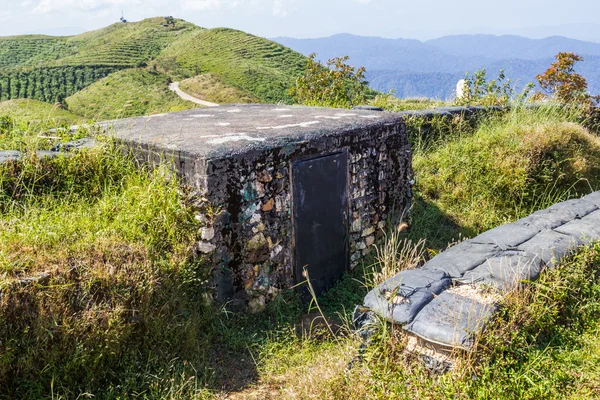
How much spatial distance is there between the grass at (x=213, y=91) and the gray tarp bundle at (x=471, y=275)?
115 ft

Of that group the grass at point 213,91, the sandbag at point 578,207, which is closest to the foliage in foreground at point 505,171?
the sandbag at point 578,207

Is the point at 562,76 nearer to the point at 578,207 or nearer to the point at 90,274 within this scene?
the point at 578,207

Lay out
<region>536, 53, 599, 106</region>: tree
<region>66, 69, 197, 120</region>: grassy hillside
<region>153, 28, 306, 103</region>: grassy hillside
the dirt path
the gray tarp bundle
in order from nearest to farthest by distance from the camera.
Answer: the gray tarp bundle < <region>536, 53, 599, 106</region>: tree < <region>66, 69, 197, 120</region>: grassy hillside < the dirt path < <region>153, 28, 306, 103</region>: grassy hillside

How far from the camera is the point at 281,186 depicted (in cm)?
443

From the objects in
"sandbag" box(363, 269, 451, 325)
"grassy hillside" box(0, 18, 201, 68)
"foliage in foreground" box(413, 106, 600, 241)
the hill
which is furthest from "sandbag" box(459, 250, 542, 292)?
"grassy hillside" box(0, 18, 201, 68)

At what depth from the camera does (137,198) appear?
13.4 ft

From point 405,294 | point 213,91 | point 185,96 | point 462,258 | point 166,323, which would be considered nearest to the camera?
point 405,294

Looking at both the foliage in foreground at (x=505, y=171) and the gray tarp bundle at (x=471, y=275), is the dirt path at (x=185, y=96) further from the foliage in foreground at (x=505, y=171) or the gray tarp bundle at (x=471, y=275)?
the gray tarp bundle at (x=471, y=275)

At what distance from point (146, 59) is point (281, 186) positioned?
6482 cm

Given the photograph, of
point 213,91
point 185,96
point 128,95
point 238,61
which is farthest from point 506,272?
point 238,61

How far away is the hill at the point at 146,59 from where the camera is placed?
49031 millimetres

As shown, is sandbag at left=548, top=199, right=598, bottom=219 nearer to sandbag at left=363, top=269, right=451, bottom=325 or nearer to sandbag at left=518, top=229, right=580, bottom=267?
sandbag at left=518, top=229, right=580, bottom=267

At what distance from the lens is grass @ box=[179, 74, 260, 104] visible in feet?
130

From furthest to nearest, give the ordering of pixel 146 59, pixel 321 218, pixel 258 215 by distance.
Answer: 1. pixel 146 59
2. pixel 321 218
3. pixel 258 215
